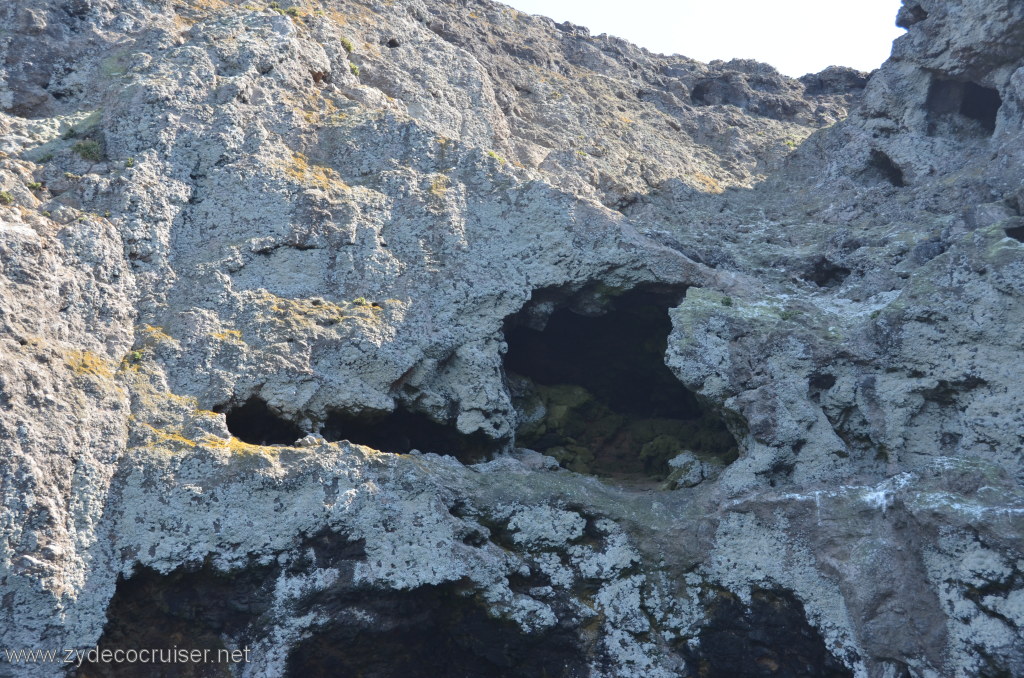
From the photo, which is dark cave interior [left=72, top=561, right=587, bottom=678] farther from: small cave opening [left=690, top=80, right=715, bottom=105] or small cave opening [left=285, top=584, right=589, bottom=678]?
small cave opening [left=690, top=80, right=715, bottom=105]

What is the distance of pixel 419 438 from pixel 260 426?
2.99 m

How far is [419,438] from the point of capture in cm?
1673

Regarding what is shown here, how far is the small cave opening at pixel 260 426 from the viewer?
15.0 metres

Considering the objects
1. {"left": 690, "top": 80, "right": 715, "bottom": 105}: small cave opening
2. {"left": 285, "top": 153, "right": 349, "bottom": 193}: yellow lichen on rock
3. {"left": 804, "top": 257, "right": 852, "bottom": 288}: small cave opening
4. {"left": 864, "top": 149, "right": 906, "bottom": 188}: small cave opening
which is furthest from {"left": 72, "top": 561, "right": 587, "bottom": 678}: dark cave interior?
{"left": 690, "top": 80, "right": 715, "bottom": 105}: small cave opening

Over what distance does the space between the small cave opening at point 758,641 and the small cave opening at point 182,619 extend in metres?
6.75

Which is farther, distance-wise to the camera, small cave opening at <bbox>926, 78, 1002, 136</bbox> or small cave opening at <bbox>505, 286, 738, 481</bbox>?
small cave opening at <bbox>926, 78, 1002, 136</bbox>

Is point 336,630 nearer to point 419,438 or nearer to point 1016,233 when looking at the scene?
point 419,438

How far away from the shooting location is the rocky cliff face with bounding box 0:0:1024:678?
42.7ft

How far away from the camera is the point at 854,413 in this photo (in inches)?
611

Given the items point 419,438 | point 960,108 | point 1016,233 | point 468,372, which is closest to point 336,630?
point 419,438

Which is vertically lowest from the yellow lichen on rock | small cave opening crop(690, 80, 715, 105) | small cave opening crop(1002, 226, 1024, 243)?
small cave opening crop(1002, 226, 1024, 243)

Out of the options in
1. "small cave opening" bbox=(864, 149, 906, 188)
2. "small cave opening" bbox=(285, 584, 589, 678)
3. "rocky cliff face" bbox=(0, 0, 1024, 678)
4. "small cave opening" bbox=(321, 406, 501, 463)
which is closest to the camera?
"rocky cliff face" bbox=(0, 0, 1024, 678)

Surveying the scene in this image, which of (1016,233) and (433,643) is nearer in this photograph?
(433,643)

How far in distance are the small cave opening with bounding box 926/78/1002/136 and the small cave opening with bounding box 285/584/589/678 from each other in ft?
50.7
